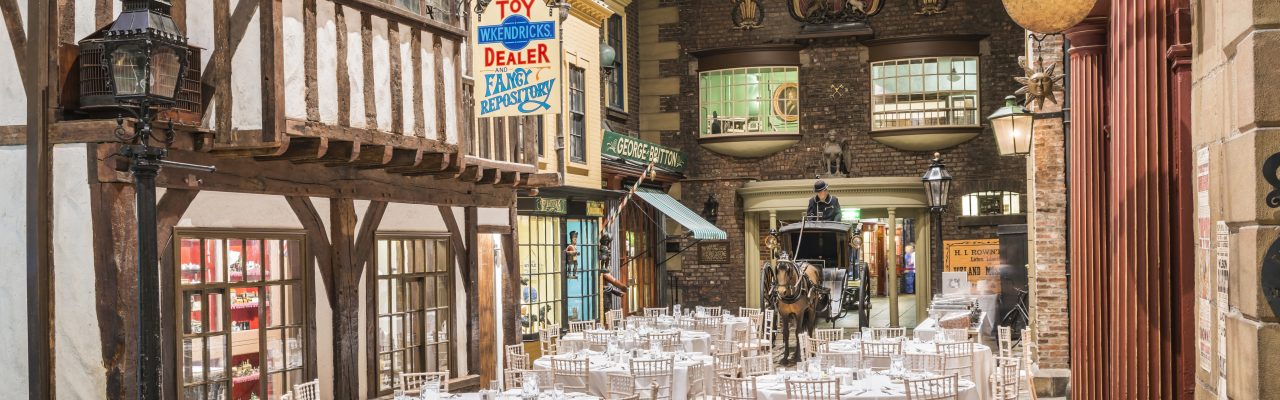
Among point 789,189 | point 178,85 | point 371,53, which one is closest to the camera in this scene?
point 178,85

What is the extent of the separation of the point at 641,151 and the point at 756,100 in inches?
144

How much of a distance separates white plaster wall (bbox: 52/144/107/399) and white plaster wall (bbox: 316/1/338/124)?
74.2 inches

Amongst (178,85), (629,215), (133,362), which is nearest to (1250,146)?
(178,85)

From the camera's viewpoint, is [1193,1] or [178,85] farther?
[178,85]

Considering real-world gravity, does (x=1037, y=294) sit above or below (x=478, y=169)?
below

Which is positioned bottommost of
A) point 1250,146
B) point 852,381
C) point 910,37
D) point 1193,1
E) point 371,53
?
point 852,381

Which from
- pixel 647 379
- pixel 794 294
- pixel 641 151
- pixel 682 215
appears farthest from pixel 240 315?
pixel 682 215

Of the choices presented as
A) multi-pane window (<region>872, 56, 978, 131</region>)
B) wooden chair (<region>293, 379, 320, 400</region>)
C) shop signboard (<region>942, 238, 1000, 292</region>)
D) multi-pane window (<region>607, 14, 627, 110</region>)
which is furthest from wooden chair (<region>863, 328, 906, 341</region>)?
multi-pane window (<region>607, 14, 627, 110</region>)

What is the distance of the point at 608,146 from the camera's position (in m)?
20.7

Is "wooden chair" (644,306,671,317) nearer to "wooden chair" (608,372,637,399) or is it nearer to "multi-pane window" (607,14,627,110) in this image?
"multi-pane window" (607,14,627,110)

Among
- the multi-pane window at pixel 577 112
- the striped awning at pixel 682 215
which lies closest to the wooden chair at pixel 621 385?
the multi-pane window at pixel 577 112

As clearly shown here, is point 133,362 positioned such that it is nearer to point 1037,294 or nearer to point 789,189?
point 1037,294

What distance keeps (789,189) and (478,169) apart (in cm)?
1291

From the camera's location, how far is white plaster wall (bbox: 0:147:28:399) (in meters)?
7.59
